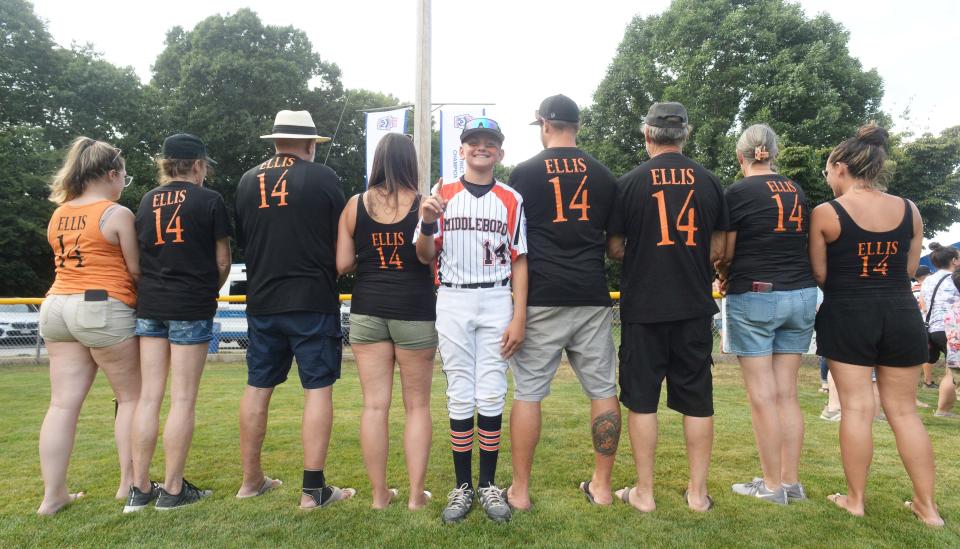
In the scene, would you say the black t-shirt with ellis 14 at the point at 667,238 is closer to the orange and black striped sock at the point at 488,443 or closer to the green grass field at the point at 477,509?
the orange and black striped sock at the point at 488,443

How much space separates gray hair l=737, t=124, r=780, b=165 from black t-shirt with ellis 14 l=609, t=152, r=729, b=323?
0.47m

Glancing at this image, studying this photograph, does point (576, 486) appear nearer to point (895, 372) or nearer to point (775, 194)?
point (895, 372)

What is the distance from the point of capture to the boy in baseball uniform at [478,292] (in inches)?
116

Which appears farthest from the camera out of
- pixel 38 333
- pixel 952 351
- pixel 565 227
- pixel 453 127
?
pixel 38 333

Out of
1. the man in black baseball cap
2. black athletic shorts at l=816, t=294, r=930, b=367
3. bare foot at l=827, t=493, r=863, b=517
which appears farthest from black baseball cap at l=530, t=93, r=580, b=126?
bare foot at l=827, t=493, r=863, b=517

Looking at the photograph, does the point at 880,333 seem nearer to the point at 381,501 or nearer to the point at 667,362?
the point at 667,362

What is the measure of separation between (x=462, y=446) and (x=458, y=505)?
30cm

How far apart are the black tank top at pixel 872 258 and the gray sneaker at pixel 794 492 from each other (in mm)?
1184

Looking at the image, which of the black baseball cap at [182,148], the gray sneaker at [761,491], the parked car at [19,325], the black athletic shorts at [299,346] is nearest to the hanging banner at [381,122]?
the parked car at [19,325]

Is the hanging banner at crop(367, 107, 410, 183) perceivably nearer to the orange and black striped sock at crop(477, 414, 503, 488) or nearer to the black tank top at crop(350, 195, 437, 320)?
the black tank top at crop(350, 195, 437, 320)

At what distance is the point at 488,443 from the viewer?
3080mm

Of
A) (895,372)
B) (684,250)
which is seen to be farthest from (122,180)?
(895,372)

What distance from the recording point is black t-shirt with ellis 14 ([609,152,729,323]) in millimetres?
3014

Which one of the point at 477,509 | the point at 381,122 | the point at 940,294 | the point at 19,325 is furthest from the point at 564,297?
the point at 19,325
